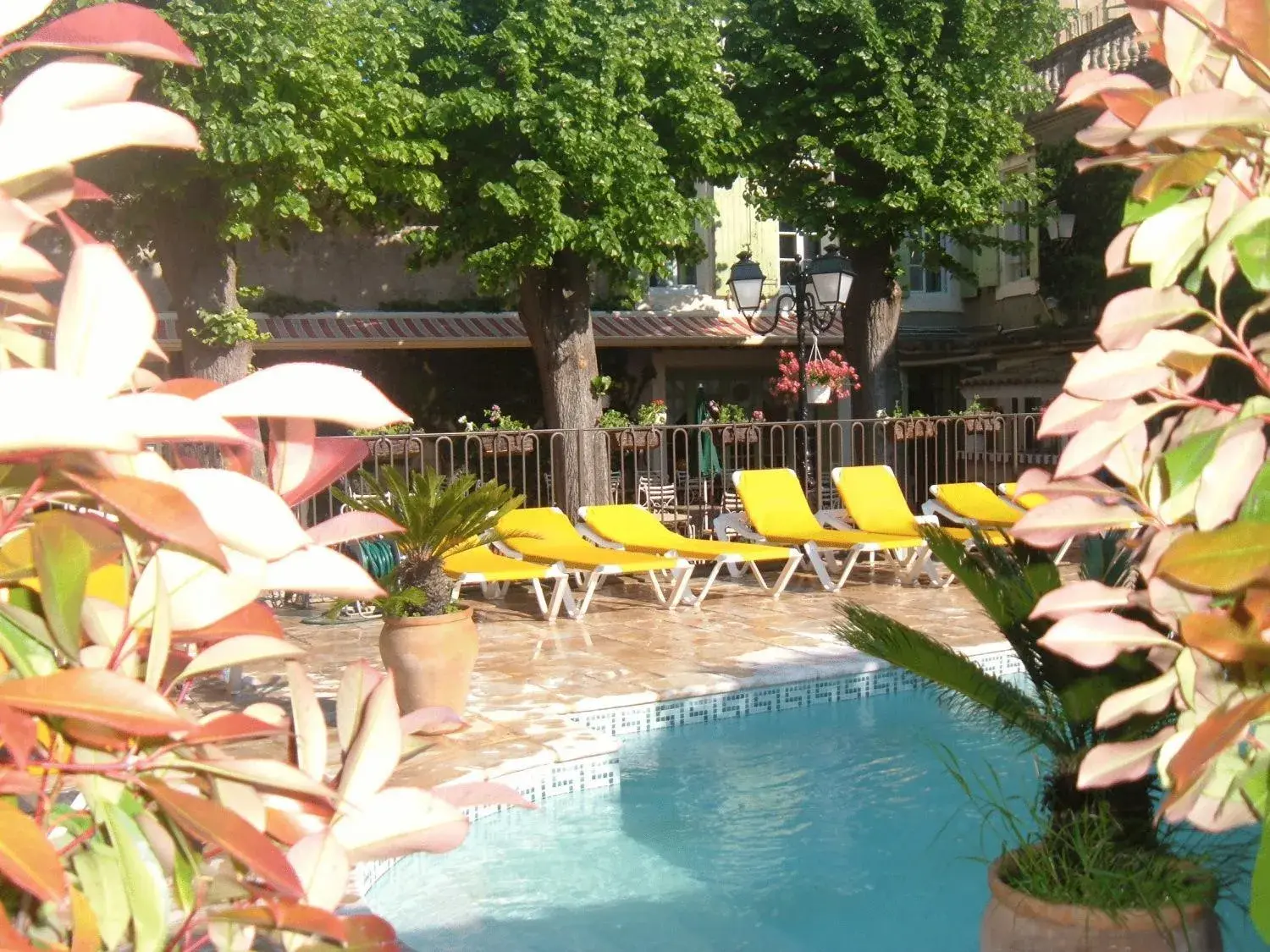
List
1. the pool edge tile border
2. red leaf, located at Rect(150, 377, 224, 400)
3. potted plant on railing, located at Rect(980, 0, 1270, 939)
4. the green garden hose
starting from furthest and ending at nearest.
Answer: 1. the green garden hose
2. the pool edge tile border
3. potted plant on railing, located at Rect(980, 0, 1270, 939)
4. red leaf, located at Rect(150, 377, 224, 400)

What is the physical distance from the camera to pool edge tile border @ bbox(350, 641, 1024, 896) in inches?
247

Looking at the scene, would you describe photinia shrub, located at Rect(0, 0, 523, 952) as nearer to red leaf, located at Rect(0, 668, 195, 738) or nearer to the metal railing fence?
red leaf, located at Rect(0, 668, 195, 738)

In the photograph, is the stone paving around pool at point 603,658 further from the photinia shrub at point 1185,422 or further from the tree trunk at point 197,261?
the photinia shrub at point 1185,422

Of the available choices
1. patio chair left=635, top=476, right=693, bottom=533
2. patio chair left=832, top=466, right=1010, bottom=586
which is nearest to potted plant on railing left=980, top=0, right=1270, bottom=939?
patio chair left=832, top=466, right=1010, bottom=586

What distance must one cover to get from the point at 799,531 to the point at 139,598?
11.0 m

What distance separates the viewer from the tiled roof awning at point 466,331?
20.2m

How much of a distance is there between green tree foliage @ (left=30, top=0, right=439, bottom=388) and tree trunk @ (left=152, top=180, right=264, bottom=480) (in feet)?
0.04

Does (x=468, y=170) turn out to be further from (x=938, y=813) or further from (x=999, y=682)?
(x=999, y=682)

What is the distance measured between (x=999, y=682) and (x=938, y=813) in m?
2.06

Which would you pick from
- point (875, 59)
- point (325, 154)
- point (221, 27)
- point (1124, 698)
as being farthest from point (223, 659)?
point (875, 59)

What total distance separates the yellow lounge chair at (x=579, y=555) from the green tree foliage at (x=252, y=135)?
13.3ft

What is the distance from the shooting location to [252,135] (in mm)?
12547

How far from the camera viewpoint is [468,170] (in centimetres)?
1644

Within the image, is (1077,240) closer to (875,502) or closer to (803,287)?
(803,287)
